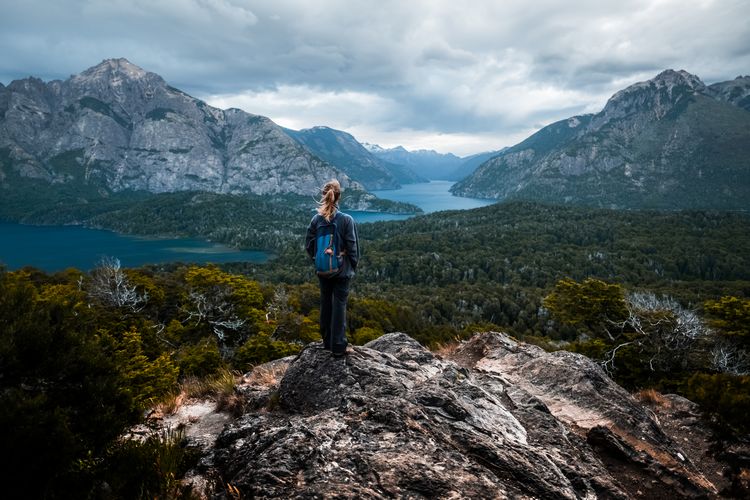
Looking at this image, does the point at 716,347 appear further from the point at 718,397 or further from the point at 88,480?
the point at 88,480

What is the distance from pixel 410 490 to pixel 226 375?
18.4 feet

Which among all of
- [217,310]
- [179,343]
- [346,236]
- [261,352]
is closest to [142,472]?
[346,236]

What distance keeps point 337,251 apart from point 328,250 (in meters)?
0.16

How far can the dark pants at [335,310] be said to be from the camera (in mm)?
7195

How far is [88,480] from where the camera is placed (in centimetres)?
371

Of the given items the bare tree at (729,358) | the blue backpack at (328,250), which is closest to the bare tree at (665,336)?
the bare tree at (729,358)

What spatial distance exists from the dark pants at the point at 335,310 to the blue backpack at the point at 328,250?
9.4 inches

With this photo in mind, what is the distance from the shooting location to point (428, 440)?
5004 mm

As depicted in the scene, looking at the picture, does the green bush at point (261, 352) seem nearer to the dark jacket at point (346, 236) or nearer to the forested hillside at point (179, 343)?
the forested hillside at point (179, 343)

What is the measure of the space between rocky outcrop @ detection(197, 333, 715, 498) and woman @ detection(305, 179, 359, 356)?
0.60 meters

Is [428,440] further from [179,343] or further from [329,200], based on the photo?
[179,343]

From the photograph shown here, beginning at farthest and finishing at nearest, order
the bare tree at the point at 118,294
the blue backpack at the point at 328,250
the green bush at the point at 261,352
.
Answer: the bare tree at the point at 118,294
the green bush at the point at 261,352
the blue backpack at the point at 328,250

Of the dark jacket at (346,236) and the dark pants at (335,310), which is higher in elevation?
the dark jacket at (346,236)

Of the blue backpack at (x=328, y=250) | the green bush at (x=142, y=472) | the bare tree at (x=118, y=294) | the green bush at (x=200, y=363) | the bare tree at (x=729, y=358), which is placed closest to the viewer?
the green bush at (x=142, y=472)
